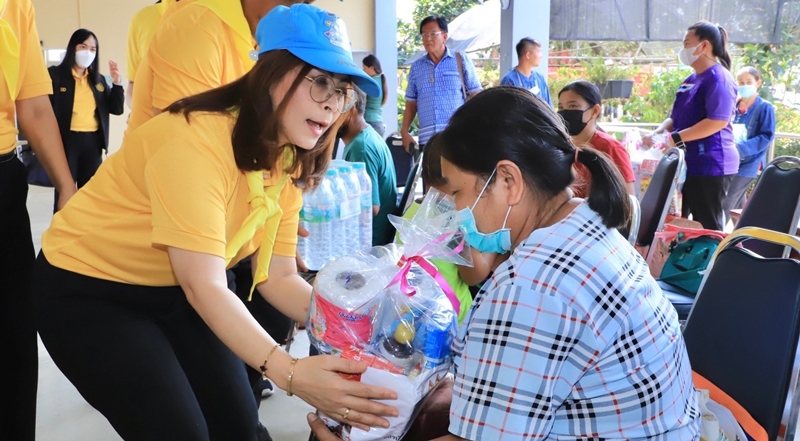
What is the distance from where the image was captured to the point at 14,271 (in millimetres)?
1930

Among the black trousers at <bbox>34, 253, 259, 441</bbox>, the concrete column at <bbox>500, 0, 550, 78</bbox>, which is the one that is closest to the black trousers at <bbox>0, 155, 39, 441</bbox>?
the black trousers at <bbox>34, 253, 259, 441</bbox>

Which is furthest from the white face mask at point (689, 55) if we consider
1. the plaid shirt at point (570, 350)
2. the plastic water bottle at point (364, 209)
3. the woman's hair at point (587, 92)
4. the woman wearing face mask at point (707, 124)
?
the plaid shirt at point (570, 350)

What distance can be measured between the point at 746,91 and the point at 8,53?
16.5 feet

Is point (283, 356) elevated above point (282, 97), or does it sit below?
below

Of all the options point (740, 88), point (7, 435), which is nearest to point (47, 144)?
point (7, 435)

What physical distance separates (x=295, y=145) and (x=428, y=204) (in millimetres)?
373

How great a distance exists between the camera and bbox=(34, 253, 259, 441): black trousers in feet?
4.73

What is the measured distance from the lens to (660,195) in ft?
10.2

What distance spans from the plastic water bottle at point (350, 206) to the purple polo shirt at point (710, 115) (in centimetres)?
219

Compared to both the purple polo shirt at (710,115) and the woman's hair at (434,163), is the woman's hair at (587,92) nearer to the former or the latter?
the purple polo shirt at (710,115)

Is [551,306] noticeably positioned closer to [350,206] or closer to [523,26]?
[350,206]

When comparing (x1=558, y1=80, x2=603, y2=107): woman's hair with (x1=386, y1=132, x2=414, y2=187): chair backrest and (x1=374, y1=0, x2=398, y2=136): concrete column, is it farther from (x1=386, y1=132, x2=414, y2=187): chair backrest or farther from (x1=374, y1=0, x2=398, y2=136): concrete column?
(x1=374, y1=0, x2=398, y2=136): concrete column

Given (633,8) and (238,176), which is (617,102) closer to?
(633,8)

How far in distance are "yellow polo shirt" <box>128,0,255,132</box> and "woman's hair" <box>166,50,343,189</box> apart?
571mm
